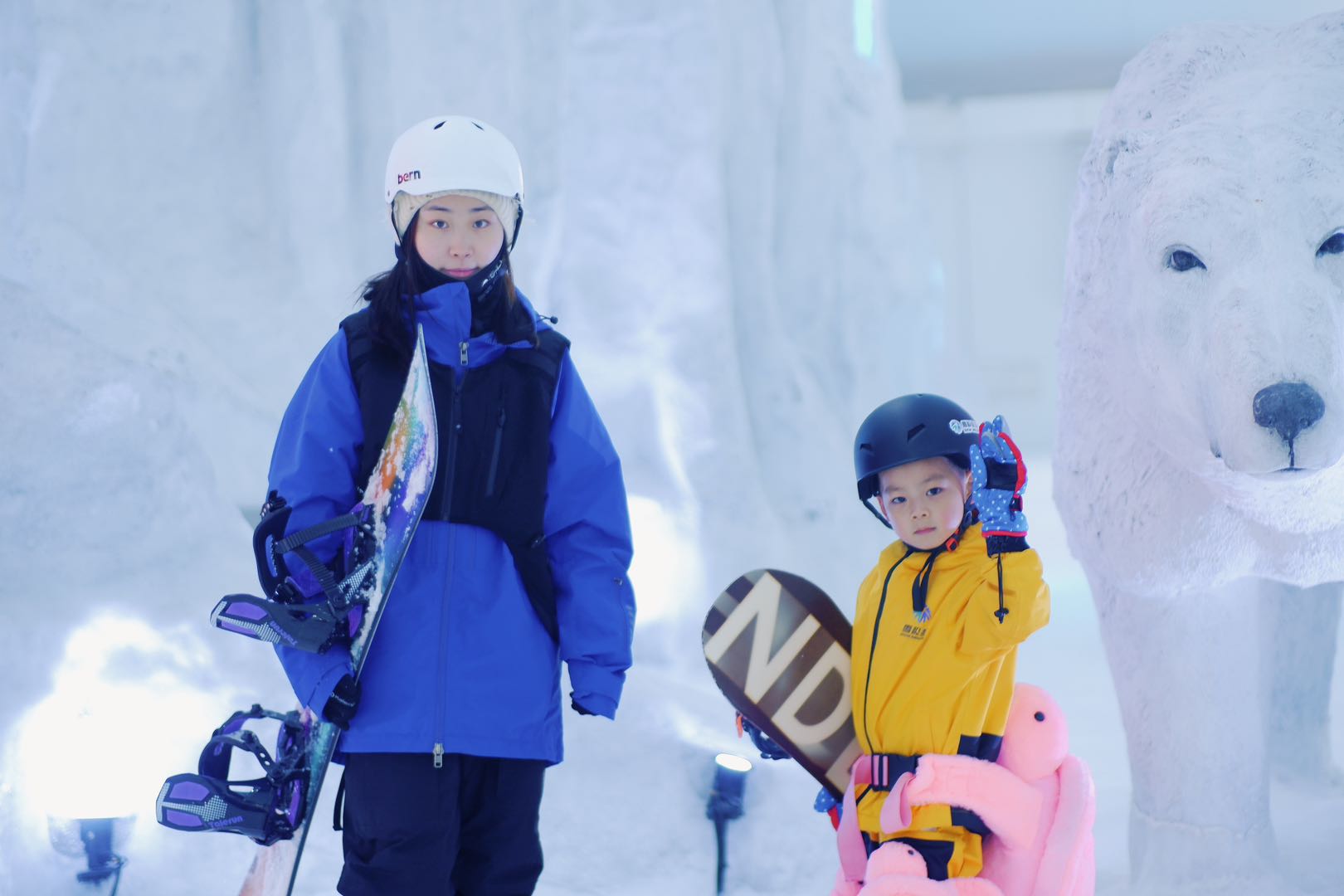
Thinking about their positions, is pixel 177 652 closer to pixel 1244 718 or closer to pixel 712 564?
pixel 712 564

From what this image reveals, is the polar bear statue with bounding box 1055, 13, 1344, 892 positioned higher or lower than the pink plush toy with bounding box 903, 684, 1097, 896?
higher

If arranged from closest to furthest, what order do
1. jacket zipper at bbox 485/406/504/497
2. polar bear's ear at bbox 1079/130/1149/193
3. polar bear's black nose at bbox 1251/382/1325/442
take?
jacket zipper at bbox 485/406/504/497
polar bear's black nose at bbox 1251/382/1325/442
polar bear's ear at bbox 1079/130/1149/193

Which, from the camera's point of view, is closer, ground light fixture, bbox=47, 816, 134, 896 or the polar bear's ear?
the polar bear's ear

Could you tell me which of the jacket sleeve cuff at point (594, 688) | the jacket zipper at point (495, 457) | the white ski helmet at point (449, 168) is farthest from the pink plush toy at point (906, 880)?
the white ski helmet at point (449, 168)

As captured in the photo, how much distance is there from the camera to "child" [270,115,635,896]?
1330 mm

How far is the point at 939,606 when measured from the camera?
1422 mm

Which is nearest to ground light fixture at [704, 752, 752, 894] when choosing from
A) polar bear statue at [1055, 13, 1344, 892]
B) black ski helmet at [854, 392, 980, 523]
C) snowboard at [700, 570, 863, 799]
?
polar bear statue at [1055, 13, 1344, 892]

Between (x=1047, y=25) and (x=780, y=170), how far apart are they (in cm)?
255

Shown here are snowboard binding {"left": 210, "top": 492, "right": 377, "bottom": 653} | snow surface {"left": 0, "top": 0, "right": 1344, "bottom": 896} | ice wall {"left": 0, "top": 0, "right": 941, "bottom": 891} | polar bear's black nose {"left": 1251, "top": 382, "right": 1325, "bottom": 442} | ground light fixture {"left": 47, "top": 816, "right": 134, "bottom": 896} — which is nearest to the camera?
snowboard binding {"left": 210, "top": 492, "right": 377, "bottom": 653}

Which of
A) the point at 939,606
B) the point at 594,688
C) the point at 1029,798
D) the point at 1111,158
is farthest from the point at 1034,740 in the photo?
the point at 1111,158

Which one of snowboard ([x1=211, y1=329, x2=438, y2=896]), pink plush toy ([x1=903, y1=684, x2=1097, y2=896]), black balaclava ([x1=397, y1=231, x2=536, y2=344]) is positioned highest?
black balaclava ([x1=397, y1=231, x2=536, y2=344])

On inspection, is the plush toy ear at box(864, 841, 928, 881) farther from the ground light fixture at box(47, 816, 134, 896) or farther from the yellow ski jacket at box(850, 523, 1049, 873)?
the ground light fixture at box(47, 816, 134, 896)

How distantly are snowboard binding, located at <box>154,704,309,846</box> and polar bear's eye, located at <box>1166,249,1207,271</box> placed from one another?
129cm

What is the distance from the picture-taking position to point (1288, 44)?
1.93 meters
